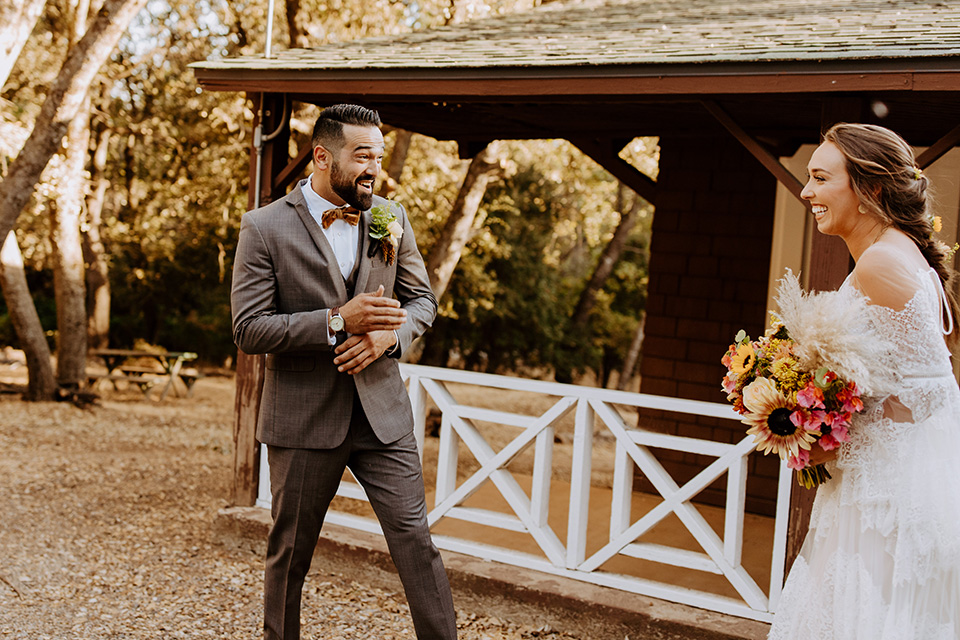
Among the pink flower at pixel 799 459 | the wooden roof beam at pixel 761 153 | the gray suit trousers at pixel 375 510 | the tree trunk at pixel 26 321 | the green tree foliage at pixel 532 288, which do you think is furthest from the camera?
the green tree foliage at pixel 532 288

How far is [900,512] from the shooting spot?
2.35 m

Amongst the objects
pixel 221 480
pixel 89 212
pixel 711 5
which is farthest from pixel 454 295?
pixel 711 5

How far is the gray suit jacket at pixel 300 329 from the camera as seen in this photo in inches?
121

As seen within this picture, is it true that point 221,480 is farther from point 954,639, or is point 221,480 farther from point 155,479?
point 954,639

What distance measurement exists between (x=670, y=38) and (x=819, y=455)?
328 centimetres

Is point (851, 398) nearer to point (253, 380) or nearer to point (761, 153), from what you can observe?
point (761, 153)

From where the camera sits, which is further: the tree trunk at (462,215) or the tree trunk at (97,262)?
the tree trunk at (97,262)

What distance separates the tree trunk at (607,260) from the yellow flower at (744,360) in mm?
14426

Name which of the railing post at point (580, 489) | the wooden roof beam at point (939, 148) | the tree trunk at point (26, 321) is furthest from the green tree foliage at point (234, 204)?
the wooden roof beam at point (939, 148)

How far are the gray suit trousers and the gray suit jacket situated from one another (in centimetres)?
7

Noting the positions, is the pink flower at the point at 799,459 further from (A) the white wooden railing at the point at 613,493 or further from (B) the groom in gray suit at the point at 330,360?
(A) the white wooden railing at the point at 613,493

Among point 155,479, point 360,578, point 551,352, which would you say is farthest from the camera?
point 551,352

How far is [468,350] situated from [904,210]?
1744 cm

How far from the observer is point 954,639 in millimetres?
2281
